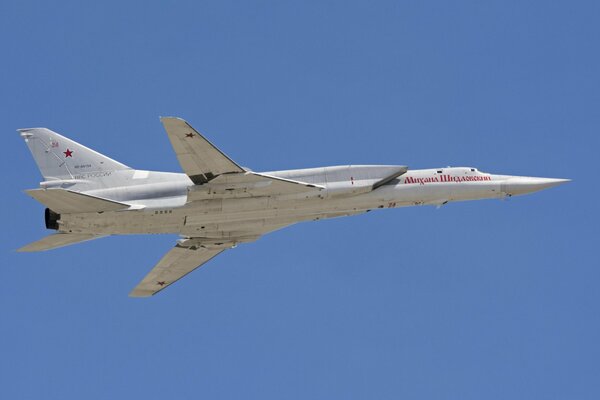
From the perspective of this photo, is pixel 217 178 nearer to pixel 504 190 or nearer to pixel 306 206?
pixel 306 206

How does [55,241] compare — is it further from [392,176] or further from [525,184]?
[525,184]

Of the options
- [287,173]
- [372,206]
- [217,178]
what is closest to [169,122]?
[217,178]

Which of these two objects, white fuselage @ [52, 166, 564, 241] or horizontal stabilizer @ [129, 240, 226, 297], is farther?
horizontal stabilizer @ [129, 240, 226, 297]

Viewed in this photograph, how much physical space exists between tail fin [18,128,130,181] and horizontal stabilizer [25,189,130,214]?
7.94 feet

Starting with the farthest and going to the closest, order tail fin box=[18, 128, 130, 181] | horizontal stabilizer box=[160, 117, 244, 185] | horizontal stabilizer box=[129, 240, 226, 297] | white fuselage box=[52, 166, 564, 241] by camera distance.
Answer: horizontal stabilizer box=[129, 240, 226, 297]
tail fin box=[18, 128, 130, 181]
white fuselage box=[52, 166, 564, 241]
horizontal stabilizer box=[160, 117, 244, 185]

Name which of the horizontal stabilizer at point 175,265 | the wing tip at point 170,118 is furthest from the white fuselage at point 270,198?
the wing tip at point 170,118

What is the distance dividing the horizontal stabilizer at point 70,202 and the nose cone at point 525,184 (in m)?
16.2

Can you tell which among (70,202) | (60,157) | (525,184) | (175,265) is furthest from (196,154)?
(525,184)

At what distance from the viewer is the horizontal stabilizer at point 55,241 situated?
42906 mm

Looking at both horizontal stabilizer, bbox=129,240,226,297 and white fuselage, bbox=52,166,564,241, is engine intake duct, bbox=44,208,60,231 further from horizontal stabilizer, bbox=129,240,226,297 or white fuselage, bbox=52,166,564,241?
horizontal stabilizer, bbox=129,240,226,297

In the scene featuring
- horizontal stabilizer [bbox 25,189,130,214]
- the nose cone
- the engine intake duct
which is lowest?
the engine intake duct

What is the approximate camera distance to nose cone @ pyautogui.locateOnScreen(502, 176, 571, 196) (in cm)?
4594

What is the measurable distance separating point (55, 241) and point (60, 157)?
11.2 feet

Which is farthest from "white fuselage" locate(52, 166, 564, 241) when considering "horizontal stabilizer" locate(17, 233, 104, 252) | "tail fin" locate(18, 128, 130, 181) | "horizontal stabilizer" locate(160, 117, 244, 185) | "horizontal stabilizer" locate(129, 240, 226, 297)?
"horizontal stabilizer" locate(129, 240, 226, 297)
